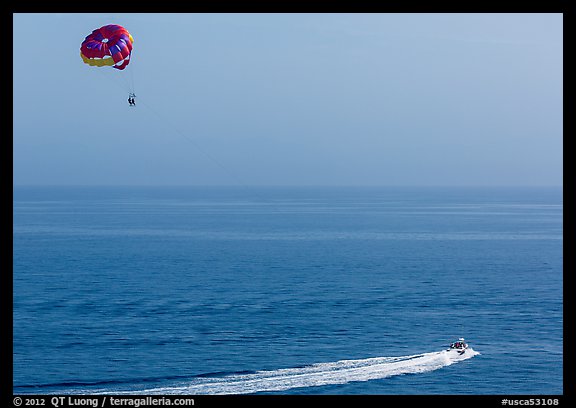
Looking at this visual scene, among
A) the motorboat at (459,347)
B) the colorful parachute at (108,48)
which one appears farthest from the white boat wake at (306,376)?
the colorful parachute at (108,48)

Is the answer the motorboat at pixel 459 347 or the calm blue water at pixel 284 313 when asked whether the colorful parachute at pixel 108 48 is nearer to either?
the calm blue water at pixel 284 313

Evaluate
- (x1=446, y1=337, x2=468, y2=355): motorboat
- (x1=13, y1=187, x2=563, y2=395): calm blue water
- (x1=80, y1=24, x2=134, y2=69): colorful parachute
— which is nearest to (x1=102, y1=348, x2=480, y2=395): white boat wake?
(x1=13, y1=187, x2=563, y2=395): calm blue water

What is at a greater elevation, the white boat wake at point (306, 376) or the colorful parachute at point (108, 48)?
the colorful parachute at point (108, 48)

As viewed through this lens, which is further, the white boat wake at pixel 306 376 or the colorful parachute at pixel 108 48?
the colorful parachute at pixel 108 48

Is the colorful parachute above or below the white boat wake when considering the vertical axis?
above

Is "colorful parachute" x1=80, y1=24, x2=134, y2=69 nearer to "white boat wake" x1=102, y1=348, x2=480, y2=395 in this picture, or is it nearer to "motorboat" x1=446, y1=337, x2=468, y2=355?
"white boat wake" x1=102, y1=348, x2=480, y2=395
